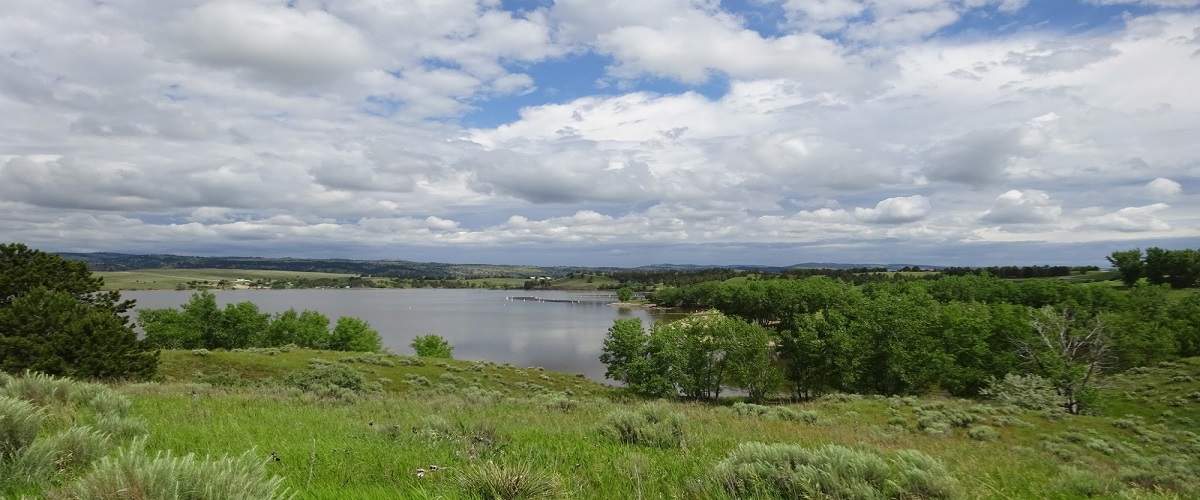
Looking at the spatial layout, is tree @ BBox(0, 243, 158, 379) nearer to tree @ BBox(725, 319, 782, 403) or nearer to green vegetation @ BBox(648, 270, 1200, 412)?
green vegetation @ BBox(648, 270, 1200, 412)

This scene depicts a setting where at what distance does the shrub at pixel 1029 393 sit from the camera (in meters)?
34.4

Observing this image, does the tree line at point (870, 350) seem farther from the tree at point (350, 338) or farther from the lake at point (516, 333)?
the tree at point (350, 338)

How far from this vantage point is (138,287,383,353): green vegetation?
68.5 m

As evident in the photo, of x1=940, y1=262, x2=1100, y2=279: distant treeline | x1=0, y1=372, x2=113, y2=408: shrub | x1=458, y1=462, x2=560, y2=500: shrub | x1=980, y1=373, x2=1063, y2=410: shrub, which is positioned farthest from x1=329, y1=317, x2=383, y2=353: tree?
x1=940, y1=262, x2=1100, y2=279: distant treeline

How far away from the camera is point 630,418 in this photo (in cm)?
782

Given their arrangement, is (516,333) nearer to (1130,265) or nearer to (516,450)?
(516,450)

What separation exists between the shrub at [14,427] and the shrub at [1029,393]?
42.4m

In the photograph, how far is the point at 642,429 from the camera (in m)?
7.34

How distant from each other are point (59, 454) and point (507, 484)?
3.57 metres

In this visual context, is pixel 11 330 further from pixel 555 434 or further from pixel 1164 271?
pixel 1164 271

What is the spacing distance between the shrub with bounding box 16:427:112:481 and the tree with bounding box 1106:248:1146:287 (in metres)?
137

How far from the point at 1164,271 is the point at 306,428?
13689 centimetres

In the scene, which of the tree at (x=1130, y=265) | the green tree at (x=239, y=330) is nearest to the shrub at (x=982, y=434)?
the green tree at (x=239, y=330)

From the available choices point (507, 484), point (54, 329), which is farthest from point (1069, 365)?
point (54, 329)
